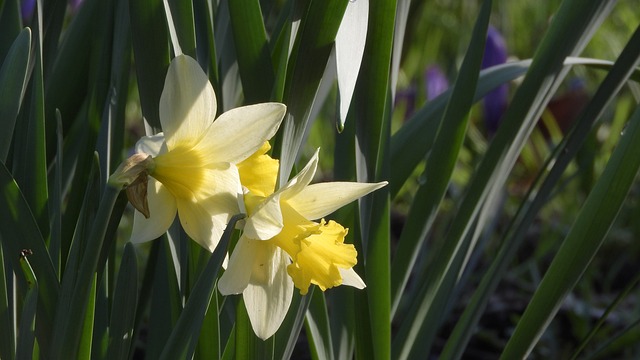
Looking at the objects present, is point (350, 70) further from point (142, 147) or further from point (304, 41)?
point (142, 147)

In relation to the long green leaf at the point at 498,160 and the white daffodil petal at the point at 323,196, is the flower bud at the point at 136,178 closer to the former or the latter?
the white daffodil petal at the point at 323,196

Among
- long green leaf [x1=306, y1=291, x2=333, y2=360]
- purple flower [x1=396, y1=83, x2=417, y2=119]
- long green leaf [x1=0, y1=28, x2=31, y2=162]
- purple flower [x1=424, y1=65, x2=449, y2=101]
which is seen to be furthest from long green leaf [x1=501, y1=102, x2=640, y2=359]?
purple flower [x1=396, y1=83, x2=417, y2=119]

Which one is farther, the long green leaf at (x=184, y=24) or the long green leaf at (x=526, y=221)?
the long green leaf at (x=526, y=221)

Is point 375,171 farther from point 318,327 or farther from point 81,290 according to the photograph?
point 81,290

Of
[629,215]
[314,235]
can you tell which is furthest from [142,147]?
[629,215]

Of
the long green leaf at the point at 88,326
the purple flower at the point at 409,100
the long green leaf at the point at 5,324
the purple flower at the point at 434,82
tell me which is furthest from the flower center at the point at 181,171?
the purple flower at the point at 409,100

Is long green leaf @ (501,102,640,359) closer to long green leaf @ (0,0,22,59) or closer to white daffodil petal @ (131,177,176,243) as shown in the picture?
white daffodil petal @ (131,177,176,243)
